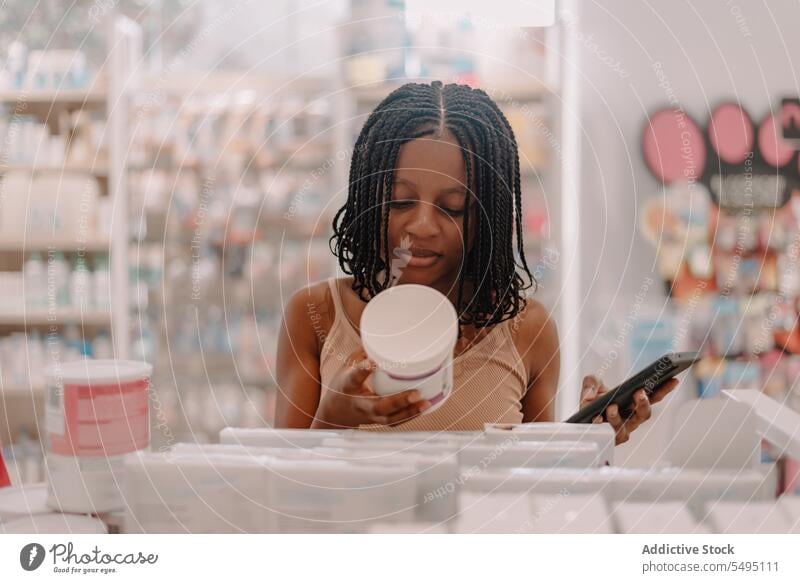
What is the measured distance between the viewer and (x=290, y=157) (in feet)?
2.61

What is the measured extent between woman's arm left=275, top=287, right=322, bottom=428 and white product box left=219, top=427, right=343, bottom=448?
3cm

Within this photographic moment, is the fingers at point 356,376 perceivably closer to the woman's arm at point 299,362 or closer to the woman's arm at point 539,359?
the woman's arm at point 299,362

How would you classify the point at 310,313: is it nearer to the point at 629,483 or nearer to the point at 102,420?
the point at 102,420

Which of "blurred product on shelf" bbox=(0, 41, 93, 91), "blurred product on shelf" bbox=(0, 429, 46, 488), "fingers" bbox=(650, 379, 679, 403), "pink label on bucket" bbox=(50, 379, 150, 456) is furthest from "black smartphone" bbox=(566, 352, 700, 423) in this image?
"blurred product on shelf" bbox=(0, 41, 93, 91)

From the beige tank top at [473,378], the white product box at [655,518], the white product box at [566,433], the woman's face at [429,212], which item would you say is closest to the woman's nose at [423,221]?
the woman's face at [429,212]

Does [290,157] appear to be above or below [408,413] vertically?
above

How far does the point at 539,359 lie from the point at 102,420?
1.39 feet

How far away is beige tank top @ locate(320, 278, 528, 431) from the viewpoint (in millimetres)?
753

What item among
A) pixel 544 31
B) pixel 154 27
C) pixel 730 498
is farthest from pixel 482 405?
pixel 154 27

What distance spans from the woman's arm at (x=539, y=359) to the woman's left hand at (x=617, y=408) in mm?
33

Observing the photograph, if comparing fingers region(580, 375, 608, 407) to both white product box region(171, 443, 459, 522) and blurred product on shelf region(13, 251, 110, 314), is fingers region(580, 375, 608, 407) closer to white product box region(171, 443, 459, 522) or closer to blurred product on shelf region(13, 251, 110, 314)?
white product box region(171, 443, 459, 522)

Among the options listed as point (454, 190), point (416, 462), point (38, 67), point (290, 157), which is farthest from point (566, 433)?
point (38, 67)

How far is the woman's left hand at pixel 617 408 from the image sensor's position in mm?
748
